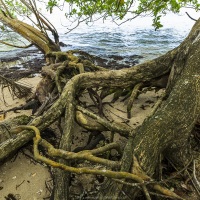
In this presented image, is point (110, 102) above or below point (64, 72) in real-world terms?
below

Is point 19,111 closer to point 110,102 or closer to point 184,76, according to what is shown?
point 110,102

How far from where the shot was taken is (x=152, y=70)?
4168mm

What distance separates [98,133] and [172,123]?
121 centimetres

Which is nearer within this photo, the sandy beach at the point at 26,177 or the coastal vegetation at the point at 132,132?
the coastal vegetation at the point at 132,132

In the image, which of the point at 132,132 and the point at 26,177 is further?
the point at 26,177

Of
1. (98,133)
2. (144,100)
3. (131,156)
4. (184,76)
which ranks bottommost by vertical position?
(144,100)

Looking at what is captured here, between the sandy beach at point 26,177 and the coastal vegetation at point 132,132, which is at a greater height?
the coastal vegetation at point 132,132

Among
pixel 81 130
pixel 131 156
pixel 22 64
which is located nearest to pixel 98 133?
pixel 81 130

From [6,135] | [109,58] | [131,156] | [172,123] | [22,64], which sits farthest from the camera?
[109,58]

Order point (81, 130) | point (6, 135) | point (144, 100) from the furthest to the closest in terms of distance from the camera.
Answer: point (144, 100), point (81, 130), point (6, 135)

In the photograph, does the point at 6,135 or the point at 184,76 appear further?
the point at 6,135

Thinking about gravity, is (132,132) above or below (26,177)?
above

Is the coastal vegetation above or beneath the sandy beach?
above

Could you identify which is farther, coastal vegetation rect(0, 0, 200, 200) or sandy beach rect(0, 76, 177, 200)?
sandy beach rect(0, 76, 177, 200)
